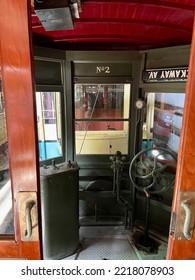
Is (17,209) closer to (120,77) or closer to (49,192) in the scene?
(49,192)

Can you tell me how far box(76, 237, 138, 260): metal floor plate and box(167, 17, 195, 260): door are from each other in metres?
1.95

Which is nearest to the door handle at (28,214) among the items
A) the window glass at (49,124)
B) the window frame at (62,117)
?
the window frame at (62,117)

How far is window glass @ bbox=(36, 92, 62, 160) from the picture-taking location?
110 inches

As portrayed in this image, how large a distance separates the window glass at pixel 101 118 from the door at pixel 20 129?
2.15 m

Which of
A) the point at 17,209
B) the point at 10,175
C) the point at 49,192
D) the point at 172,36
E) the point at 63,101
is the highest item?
the point at 172,36

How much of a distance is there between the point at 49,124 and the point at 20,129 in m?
2.19

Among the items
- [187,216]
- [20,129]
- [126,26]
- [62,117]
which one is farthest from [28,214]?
[62,117]

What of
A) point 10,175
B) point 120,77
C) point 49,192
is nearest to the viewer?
point 10,175

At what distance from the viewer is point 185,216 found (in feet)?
2.74

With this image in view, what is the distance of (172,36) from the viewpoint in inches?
83.8

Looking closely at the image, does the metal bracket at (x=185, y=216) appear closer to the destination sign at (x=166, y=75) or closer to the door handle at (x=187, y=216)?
the door handle at (x=187, y=216)
